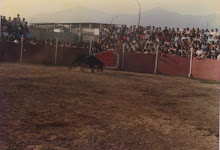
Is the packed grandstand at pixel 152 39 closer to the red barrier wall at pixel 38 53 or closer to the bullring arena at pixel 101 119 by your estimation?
the red barrier wall at pixel 38 53

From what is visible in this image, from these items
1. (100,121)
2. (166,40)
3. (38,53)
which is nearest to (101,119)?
(100,121)

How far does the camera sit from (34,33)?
78.9ft

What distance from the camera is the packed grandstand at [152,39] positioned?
55.0 ft

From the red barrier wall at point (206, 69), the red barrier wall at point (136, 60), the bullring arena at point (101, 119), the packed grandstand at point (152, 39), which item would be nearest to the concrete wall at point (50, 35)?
the packed grandstand at point (152, 39)

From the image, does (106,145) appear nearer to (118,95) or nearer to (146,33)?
(118,95)

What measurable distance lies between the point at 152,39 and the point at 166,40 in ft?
3.28

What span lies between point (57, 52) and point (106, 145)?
50.7 feet

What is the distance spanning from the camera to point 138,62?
1750 centimetres

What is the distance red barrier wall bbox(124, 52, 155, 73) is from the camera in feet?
56.6

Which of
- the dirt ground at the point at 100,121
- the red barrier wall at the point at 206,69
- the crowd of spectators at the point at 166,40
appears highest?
the crowd of spectators at the point at 166,40

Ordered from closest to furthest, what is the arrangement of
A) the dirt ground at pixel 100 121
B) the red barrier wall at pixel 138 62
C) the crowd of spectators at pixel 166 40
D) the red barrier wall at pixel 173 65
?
1. the dirt ground at pixel 100 121
2. the red barrier wall at pixel 173 65
3. the crowd of spectators at pixel 166 40
4. the red barrier wall at pixel 138 62

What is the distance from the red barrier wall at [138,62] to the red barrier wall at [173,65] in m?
0.51

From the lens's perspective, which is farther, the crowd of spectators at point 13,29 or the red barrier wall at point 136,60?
the crowd of spectators at point 13,29

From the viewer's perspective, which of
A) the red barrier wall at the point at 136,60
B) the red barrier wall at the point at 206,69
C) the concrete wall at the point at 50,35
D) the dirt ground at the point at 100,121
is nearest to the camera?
the dirt ground at the point at 100,121
